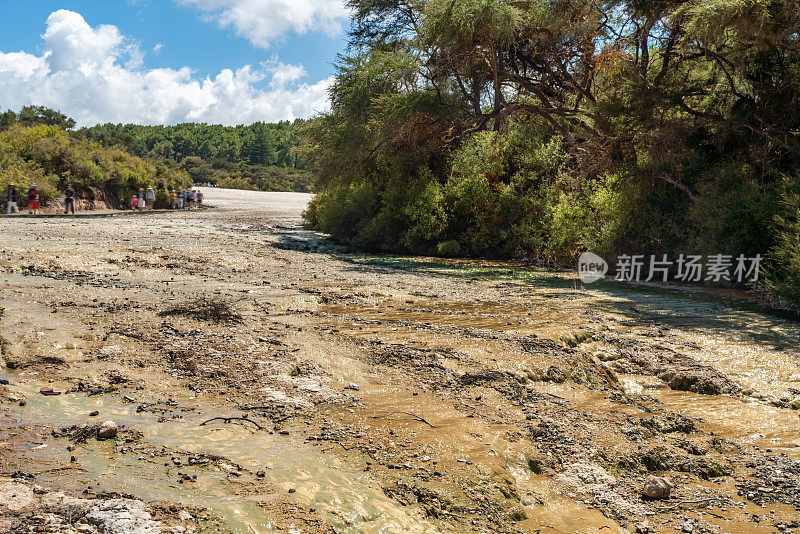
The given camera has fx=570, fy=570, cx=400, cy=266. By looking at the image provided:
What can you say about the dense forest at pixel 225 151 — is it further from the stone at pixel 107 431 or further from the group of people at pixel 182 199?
the stone at pixel 107 431

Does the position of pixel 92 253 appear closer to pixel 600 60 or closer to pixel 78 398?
pixel 78 398

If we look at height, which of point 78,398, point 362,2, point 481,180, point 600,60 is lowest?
point 78,398

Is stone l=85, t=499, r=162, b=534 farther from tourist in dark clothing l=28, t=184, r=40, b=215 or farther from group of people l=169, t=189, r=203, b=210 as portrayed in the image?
group of people l=169, t=189, r=203, b=210

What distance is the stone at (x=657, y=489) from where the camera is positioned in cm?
385

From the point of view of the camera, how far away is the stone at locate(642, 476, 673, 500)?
3850mm

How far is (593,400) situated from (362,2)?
24.1m

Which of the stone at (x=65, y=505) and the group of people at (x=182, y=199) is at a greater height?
the group of people at (x=182, y=199)

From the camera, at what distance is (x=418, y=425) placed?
15.1 ft

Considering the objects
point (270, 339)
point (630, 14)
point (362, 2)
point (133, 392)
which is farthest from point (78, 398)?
point (362, 2)

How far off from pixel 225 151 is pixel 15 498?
137639 mm

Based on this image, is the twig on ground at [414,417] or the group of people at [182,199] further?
the group of people at [182,199]

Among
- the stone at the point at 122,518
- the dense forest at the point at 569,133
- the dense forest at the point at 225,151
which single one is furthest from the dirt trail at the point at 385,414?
the dense forest at the point at 225,151

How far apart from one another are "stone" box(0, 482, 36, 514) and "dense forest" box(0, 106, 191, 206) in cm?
3086

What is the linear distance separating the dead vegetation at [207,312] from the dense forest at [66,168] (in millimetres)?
26207
